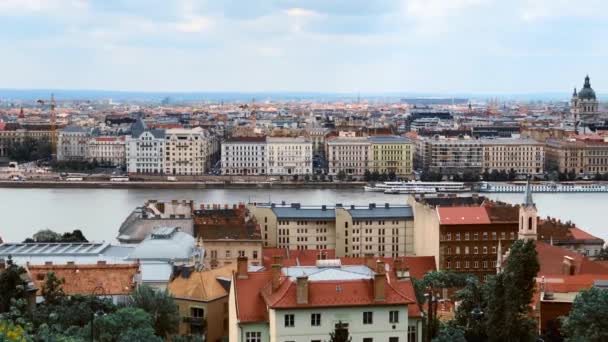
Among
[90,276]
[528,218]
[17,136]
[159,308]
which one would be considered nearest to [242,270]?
[159,308]

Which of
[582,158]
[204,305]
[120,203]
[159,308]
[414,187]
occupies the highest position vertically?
[159,308]

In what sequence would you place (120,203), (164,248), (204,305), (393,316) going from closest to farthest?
(393,316)
(204,305)
(164,248)
(120,203)

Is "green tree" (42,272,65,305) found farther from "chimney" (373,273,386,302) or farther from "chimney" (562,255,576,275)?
"chimney" (562,255,576,275)

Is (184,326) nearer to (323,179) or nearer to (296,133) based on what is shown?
(323,179)

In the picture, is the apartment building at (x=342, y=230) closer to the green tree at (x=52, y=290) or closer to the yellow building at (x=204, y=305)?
the yellow building at (x=204, y=305)

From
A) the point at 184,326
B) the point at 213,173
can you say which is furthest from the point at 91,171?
the point at 184,326

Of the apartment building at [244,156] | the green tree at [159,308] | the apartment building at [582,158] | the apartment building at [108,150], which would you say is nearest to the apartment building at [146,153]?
the apartment building at [244,156]

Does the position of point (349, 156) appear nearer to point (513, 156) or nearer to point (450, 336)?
point (513, 156)

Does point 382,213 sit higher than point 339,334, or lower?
lower
